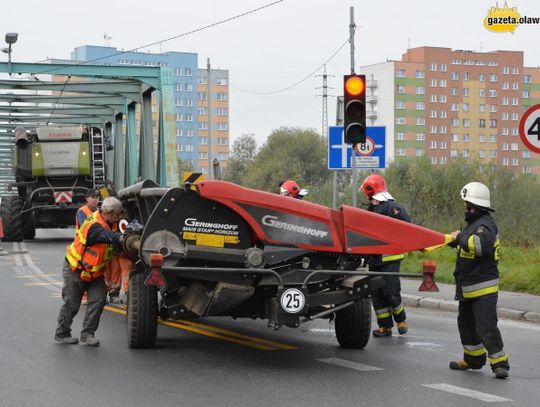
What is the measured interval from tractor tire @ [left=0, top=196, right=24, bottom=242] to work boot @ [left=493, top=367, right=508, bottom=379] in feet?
80.8

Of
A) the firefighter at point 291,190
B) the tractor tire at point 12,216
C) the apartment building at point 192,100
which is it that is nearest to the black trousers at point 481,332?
the firefighter at point 291,190

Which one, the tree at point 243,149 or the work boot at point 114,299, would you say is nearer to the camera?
the work boot at point 114,299

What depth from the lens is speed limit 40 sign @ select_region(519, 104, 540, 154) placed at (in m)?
13.8

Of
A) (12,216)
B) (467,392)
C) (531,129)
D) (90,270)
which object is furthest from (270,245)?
(12,216)

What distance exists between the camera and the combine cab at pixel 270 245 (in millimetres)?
9273

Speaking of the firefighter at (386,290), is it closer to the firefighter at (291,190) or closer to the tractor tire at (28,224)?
the firefighter at (291,190)

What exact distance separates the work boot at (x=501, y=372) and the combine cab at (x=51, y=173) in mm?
24135

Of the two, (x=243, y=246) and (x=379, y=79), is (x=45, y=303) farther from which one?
(x=379, y=79)

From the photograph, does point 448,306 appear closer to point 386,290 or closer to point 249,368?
point 386,290

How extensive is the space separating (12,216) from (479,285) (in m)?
24.5

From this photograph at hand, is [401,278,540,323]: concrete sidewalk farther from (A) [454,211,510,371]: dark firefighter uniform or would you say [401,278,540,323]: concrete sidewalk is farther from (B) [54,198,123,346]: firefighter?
(B) [54,198,123,346]: firefighter

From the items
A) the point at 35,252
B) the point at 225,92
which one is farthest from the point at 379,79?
the point at 35,252

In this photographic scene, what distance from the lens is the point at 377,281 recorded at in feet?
31.4

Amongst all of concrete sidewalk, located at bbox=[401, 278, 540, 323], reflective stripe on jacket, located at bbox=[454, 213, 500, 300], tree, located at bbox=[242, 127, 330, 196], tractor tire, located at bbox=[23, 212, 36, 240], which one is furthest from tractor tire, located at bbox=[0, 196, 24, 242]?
tree, located at bbox=[242, 127, 330, 196]
